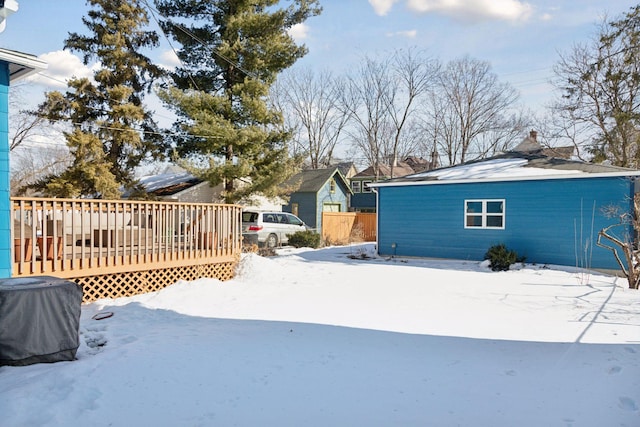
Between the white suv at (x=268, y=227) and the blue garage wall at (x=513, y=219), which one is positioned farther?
the white suv at (x=268, y=227)

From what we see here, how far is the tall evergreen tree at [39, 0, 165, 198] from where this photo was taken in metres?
16.2

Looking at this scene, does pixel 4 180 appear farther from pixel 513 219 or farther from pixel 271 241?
pixel 513 219

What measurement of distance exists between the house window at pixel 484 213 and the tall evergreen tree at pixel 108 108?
12.3 m

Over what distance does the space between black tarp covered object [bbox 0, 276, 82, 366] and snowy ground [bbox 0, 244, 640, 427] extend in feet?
0.55

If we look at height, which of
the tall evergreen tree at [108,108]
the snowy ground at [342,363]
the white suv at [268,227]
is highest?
the tall evergreen tree at [108,108]

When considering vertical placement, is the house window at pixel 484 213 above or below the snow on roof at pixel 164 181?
below

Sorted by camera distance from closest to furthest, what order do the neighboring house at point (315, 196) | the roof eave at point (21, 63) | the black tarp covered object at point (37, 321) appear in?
the black tarp covered object at point (37, 321), the roof eave at point (21, 63), the neighboring house at point (315, 196)

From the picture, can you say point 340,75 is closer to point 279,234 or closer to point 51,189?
point 279,234

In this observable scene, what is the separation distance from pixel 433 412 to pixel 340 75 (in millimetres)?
32684

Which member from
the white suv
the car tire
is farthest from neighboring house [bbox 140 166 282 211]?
the car tire

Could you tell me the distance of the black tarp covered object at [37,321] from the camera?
372cm

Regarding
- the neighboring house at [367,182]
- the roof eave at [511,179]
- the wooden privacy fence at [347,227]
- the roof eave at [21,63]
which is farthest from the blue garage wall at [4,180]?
the neighboring house at [367,182]

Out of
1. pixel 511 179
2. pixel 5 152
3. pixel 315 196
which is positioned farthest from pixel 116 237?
pixel 315 196

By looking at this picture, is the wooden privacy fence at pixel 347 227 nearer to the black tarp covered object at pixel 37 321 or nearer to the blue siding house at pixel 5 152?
the blue siding house at pixel 5 152
